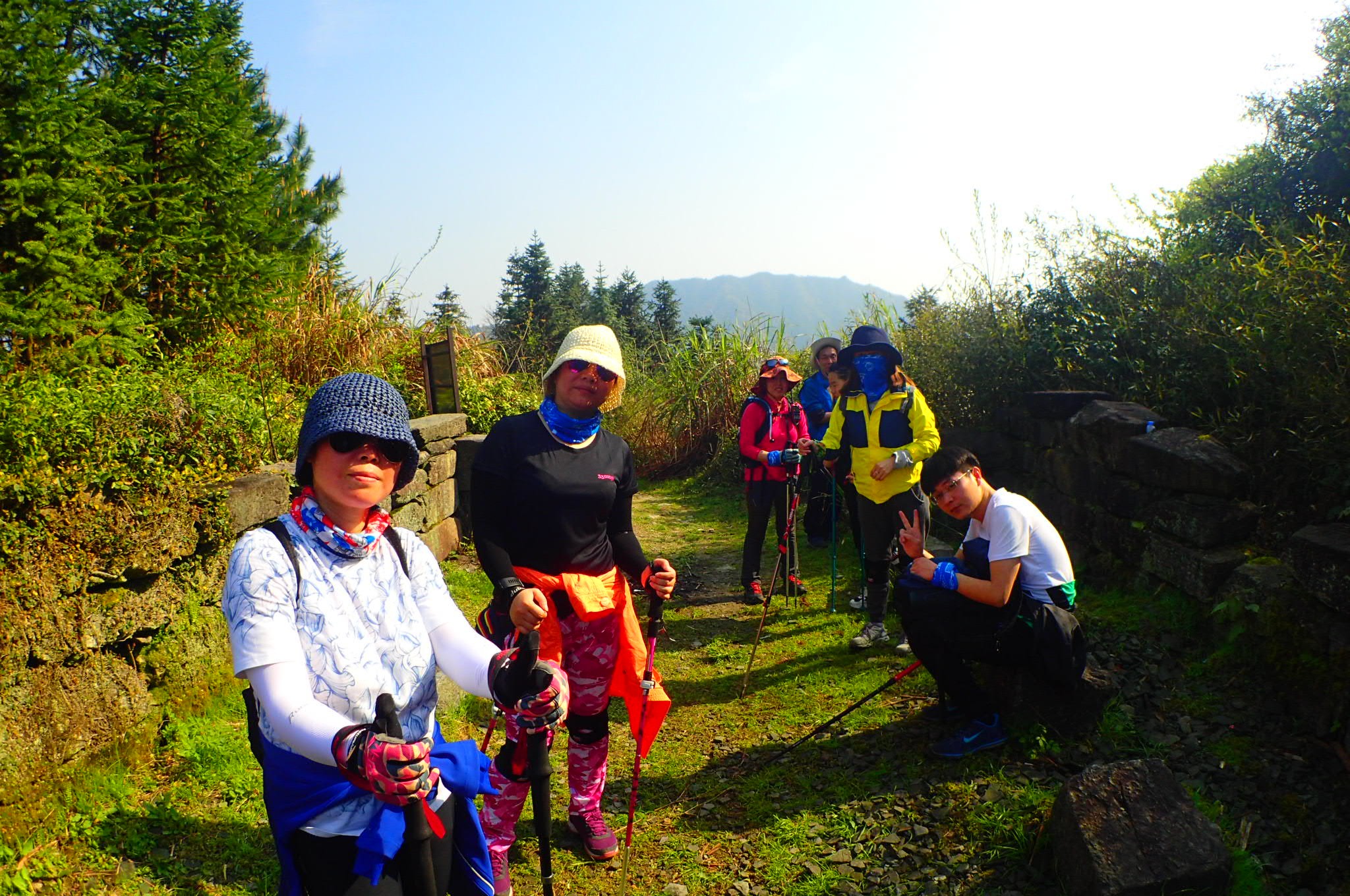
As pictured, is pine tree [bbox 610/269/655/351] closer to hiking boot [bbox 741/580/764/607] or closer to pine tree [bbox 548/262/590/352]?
pine tree [bbox 548/262/590/352]

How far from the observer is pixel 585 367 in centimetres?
316

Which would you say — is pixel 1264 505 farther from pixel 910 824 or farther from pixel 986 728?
pixel 910 824

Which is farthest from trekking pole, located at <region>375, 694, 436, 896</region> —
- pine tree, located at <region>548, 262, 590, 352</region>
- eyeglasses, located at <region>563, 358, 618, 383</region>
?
pine tree, located at <region>548, 262, 590, 352</region>

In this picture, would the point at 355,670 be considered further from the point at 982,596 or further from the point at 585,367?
the point at 982,596

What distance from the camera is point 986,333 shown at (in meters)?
8.03

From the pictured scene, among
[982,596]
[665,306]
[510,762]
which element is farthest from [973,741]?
[665,306]

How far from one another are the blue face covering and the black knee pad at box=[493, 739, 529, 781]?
11.0 ft

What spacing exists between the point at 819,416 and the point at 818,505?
134 centimetres

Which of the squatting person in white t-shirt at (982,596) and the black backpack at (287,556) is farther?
the squatting person in white t-shirt at (982,596)

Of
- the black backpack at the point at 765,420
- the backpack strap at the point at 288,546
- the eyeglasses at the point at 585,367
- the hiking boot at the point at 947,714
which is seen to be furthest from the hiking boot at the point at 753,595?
the backpack strap at the point at 288,546

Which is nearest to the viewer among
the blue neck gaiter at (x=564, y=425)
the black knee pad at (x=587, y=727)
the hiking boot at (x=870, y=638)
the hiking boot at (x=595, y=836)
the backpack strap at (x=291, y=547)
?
the backpack strap at (x=291, y=547)

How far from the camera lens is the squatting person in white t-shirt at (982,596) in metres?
3.89

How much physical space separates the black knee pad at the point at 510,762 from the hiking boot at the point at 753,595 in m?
3.93

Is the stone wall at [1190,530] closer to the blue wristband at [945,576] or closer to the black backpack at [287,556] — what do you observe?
the blue wristband at [945,576]
